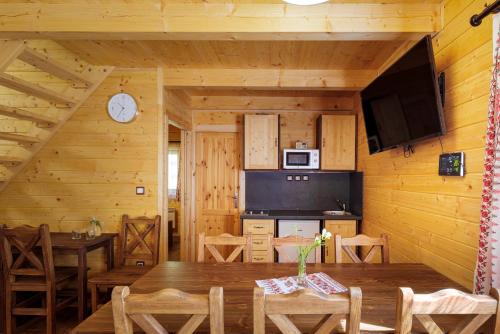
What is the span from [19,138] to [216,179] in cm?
245

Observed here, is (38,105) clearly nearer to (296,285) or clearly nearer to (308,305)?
(296,285)

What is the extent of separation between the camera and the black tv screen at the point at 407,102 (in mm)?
1747

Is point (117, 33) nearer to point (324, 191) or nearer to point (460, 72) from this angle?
point (460, 72)

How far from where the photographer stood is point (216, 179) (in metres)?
4.48

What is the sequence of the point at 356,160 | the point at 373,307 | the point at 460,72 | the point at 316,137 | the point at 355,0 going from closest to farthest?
the point at 373,307 → the point at 460,72 → the point at 355,0 → the point at 356,160 → the point at 316,137

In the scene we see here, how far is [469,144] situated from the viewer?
5.41ft

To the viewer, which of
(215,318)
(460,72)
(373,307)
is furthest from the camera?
(460,72)

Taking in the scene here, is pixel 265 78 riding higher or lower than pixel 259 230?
higher

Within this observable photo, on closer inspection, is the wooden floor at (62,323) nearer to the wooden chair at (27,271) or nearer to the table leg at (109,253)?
the wooden chair at (27,271)

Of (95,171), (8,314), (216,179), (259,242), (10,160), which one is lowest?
(8,314)

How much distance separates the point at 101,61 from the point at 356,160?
129 inches

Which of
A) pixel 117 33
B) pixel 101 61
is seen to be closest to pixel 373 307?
pixel 117 33

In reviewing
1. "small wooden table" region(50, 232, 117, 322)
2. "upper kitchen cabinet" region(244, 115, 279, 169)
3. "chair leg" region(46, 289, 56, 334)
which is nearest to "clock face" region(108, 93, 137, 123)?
"small wooden table" region(50, 232, 117, 322)

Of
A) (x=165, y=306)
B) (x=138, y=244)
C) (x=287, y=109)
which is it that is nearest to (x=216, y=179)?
(x=287, y=109)
